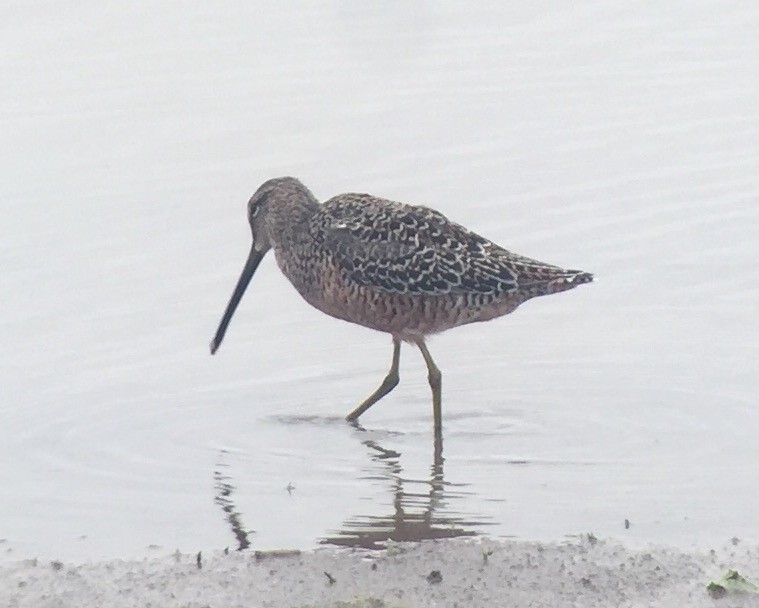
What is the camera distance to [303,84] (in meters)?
11.0

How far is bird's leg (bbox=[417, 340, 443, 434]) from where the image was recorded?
6.80m

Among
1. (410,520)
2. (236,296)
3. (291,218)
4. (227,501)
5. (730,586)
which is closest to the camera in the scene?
(730,586)

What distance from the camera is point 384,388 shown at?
7.09 m

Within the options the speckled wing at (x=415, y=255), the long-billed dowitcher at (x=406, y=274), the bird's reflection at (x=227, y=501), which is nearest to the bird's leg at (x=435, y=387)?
the long-billed dowitcher at (x=406, y=274)

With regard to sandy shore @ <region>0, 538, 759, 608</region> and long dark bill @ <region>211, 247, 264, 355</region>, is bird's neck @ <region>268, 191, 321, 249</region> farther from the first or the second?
sandy shore @ <region>0, 538, 759, 608</region>

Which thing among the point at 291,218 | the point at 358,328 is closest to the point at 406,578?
the point at 291,218

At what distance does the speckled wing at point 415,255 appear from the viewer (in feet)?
22.8

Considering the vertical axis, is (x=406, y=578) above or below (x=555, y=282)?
below

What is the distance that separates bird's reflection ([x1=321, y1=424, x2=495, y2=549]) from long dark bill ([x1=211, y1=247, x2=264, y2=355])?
4.90ft

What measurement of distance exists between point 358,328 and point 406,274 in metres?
1.28

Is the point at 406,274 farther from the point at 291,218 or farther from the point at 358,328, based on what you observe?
the point at 358,328

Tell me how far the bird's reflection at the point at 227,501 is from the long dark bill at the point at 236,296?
1.14 m

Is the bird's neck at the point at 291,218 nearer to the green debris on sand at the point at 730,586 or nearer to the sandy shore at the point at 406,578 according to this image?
the sandy shore at the point at 406,578

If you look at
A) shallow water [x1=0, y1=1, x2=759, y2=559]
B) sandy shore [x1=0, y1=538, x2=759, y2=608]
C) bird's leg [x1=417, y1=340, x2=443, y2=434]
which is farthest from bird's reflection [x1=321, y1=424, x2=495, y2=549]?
bird's leg [x1=417, y1=340, x2=443, y2=434]
